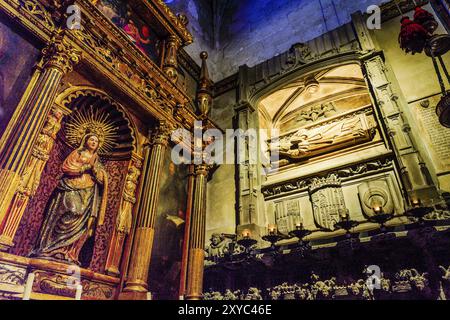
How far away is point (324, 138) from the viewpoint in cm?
725

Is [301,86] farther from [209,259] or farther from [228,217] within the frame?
[209,259]

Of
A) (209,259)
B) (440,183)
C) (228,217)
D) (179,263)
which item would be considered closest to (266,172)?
(228,217)

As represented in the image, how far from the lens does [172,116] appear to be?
271 inches

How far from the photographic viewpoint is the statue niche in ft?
22.3

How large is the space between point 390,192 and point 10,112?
651cm

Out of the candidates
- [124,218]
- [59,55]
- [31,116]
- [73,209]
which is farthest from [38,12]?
[124,218]

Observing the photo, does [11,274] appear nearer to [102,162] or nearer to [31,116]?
[31,116]

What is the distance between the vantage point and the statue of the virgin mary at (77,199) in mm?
4363

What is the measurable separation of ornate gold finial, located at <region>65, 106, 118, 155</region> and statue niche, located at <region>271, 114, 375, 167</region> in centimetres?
425

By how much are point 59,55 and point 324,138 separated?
584cm

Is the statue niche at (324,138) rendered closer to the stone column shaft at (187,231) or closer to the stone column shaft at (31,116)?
the stone column shaft at (187,231)

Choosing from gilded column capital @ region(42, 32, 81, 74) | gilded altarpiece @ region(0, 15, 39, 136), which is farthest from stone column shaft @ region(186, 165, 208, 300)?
gilded altarpiece @ region(0, 15, 39, 136)

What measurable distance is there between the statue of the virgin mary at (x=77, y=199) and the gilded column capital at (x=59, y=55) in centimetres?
107

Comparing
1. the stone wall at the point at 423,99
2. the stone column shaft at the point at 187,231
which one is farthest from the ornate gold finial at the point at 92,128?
the stone wall at the point at 423,99
